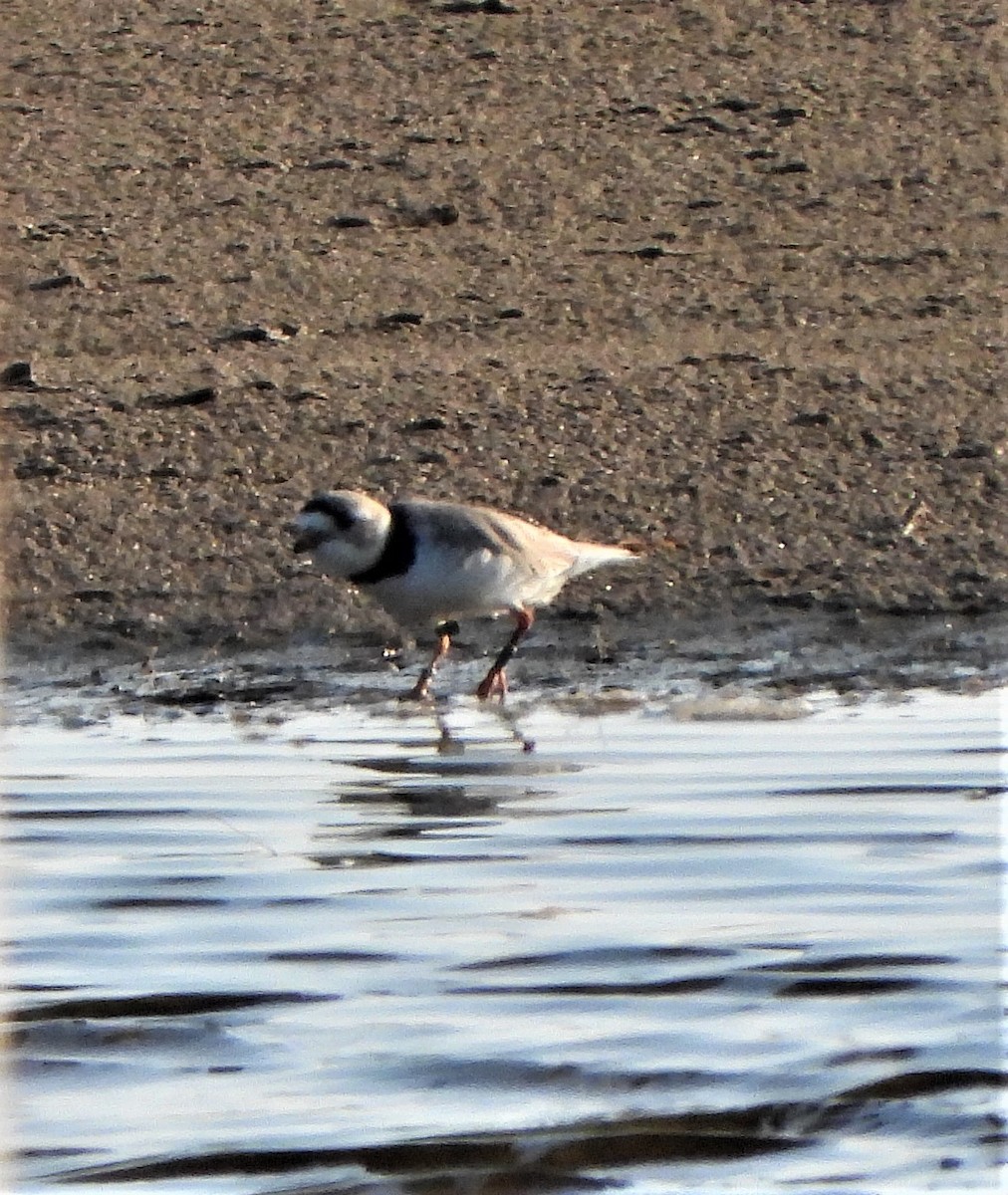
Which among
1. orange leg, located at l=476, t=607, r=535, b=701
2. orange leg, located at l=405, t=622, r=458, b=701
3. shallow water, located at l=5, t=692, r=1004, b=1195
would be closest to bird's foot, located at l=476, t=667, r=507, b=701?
orange leg, located at l=476, t=607, r=535, b=701

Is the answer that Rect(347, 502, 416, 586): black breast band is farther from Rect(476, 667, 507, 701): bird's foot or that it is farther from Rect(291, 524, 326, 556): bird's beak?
Rect(476, 667, 507, 701): bird's foot

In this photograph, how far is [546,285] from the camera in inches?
518

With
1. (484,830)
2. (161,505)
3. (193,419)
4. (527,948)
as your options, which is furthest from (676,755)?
(193,419)

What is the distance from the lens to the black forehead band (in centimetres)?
921

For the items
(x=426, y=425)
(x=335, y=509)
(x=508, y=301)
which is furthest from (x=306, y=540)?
(x=508, y=301)

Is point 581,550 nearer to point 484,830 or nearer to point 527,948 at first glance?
point 484,830

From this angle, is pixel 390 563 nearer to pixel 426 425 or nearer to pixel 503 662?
pixel 503 662

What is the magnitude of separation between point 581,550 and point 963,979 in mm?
4528

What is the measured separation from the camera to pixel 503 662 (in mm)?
9227

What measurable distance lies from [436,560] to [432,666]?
373 millimetres

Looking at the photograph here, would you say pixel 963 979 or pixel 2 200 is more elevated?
pixel 2 200

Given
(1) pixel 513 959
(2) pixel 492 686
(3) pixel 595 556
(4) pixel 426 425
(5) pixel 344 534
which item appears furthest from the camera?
(4) pixel 426 425

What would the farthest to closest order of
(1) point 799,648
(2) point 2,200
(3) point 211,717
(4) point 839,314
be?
(2) point 2,200, (4) point 839,314, (1) point 799,648, (3) point 211,717

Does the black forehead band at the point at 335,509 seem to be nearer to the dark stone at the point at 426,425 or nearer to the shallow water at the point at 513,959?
the shallow water at the point at 513,959
